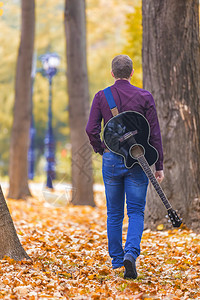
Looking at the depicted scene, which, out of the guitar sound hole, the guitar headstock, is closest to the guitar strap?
the guitar sound hole

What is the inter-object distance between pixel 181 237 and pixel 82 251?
1563 mm

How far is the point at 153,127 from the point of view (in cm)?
443

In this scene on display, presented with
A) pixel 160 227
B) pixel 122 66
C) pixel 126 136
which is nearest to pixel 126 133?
pixel 126 136

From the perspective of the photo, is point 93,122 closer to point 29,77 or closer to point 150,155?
point 150,155

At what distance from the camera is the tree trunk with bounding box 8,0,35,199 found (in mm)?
12961

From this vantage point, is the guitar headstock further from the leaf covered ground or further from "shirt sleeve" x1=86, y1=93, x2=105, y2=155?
"shirt sleeve" x1=86, y1=93, x2=105, y2=155

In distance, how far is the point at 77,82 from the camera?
1136 centimetres

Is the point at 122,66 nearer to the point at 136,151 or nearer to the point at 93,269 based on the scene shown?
the point at 136,151

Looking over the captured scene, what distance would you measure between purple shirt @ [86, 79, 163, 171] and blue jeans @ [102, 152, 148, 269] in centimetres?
28

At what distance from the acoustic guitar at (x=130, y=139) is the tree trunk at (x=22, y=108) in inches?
351

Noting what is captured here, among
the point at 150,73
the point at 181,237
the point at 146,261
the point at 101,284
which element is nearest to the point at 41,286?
the point at 101,284

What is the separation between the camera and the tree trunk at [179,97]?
6.85 metres

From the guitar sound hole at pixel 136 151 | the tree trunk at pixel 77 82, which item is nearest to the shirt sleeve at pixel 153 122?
the guitar sound hole at pixel 136 151

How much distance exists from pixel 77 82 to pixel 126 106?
23.3 ft
